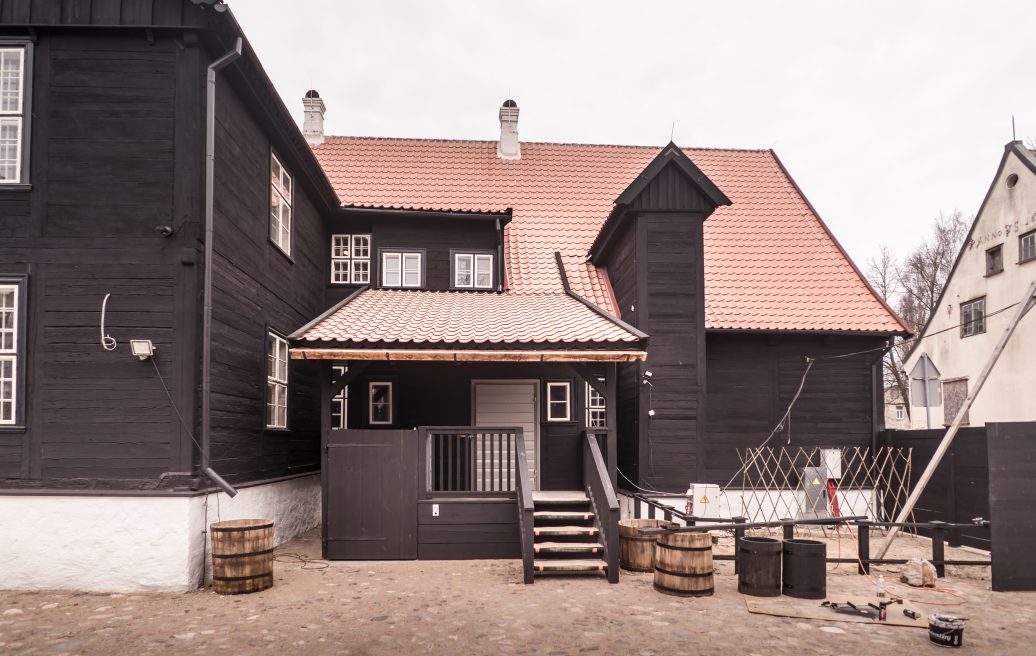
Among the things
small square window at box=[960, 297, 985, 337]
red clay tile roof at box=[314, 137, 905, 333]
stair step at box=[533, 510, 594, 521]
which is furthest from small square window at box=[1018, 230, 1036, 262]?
stair step at box=[533, 510, 594, 521]

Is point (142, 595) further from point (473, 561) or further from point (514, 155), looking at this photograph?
point (514, 155)

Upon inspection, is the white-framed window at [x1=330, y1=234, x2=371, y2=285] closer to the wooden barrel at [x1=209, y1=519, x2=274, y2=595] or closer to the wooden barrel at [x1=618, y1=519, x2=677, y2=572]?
the wooden barrel at [x1=209, y1=519, x2=274, y2=595]

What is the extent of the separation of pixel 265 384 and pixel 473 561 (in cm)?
412

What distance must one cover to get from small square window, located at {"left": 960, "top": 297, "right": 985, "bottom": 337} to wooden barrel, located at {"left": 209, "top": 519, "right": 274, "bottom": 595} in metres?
21.7

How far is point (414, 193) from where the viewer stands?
1744 cm

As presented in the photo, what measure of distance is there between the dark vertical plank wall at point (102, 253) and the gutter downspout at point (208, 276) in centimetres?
16

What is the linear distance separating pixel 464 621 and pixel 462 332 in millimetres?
4540

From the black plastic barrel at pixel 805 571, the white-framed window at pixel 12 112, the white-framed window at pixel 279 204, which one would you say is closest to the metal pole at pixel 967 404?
the black plastic barrel at pixel 805 571

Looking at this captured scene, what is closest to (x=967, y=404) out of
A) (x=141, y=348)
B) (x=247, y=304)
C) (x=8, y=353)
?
(x=247, y=304)

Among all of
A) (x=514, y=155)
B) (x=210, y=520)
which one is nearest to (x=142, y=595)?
(x=210, y=520)

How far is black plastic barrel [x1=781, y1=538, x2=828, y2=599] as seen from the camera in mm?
8352

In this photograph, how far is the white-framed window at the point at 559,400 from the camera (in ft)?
47.9

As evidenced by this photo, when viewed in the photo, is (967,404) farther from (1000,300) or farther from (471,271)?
(1000,300)

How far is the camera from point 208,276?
9.11 m
